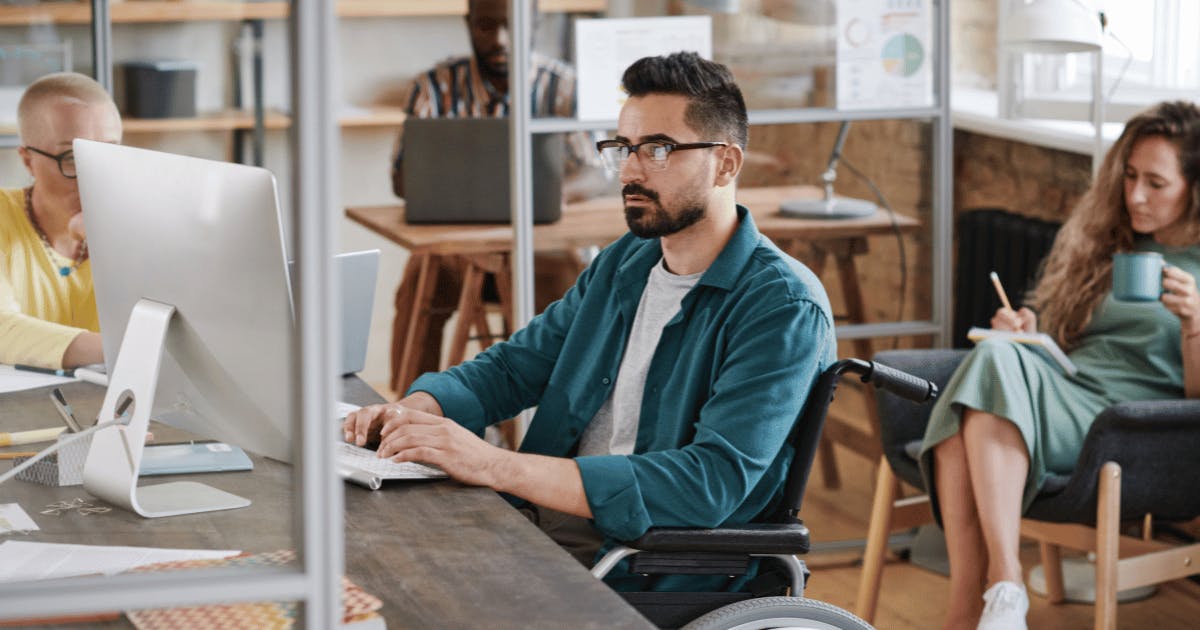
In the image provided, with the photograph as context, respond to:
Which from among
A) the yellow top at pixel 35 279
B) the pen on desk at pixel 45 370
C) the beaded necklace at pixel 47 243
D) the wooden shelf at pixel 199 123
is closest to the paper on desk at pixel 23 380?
the pen on desk at pixel 45 370

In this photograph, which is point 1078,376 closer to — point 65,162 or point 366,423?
point 366,423

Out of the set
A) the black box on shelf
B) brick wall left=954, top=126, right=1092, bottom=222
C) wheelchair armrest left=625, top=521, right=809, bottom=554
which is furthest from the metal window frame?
the black box on shelf

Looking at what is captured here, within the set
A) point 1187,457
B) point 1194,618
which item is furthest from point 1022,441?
point 1194,618

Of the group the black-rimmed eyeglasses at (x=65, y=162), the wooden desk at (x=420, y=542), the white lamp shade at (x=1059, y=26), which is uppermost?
the white lamp shade at (x=1059, y=26)

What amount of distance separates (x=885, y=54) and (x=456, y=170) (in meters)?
1.16

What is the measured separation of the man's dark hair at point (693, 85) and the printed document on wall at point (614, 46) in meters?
1.41

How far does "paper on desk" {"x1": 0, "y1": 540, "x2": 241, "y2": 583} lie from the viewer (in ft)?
5.03

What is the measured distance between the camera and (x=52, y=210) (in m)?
2.67

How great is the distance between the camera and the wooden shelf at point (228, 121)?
565 cm

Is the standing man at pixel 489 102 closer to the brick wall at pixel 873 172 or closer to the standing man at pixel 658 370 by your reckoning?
the brick wall at pixel 873 172

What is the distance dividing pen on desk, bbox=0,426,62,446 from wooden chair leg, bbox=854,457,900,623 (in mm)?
1821

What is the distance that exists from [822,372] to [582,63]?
70.4 inches

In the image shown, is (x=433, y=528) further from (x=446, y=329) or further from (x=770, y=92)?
(x=446, y=329)

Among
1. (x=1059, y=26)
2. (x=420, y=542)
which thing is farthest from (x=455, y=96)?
(x=420, y=542)
